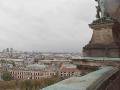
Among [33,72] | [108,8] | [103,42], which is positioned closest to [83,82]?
[103,42]

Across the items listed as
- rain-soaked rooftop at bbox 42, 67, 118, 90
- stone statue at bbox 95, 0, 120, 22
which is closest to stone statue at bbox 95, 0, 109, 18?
stone statue at bbox 95, 0, 120, 22

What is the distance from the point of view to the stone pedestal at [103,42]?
12.6 ft

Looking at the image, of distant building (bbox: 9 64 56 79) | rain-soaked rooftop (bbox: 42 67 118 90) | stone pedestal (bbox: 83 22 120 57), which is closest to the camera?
rain-soaked rooftop (bbox: 42 67 118 90)

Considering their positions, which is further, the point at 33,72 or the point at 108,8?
the point at 33,72

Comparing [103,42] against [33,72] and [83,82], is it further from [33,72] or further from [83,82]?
[33,72]

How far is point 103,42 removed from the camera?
154 inches

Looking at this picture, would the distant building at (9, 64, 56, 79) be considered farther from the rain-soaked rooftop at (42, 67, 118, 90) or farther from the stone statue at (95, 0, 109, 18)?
the rain-soaked rooftop at (42, 67, 118, 90)

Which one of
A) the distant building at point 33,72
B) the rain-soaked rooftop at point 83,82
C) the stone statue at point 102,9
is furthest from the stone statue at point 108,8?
the distant building at point 33,72

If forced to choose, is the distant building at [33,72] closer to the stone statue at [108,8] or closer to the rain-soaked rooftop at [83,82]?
the stone statue at [108,8]

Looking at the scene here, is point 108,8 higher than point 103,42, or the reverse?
point 108,8

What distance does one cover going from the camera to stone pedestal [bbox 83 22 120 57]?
3830 millimetres

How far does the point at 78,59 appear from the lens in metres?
3.67

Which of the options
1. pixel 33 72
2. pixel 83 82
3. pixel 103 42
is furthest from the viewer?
pixel 33 72

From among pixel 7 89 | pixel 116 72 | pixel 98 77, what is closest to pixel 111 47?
pixel 116 72
